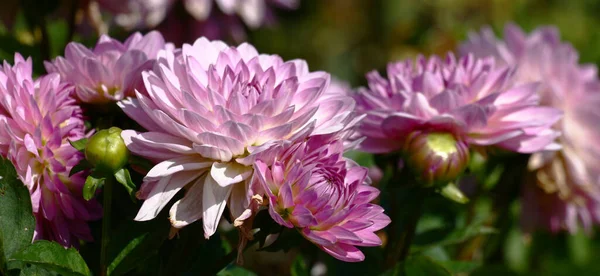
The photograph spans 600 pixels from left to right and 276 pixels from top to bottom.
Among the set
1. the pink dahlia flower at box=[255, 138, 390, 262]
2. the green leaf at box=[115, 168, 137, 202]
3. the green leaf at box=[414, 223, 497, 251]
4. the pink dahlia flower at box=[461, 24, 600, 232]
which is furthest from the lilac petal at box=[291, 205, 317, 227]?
the pink dahlia flower at box=[461, 24, 600, 232]

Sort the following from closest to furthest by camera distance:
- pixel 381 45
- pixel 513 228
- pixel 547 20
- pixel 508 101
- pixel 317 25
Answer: pixel 508 101
pixel 513 228
pixel 547 20
pixel 381 45
pixel 317 25

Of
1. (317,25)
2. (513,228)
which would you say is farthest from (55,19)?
(317,25)

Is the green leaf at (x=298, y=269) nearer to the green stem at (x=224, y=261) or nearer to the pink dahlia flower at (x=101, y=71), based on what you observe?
the green stem at (x=224, y=261)

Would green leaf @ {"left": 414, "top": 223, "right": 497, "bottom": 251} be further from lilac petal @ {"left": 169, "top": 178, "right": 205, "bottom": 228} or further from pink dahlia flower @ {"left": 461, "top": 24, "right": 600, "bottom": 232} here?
lilac petal @ {"left": 169, "top": 178, "right": 205, "bottom": 228}

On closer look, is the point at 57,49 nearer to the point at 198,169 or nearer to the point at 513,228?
the point at 198,169

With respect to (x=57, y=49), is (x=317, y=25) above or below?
below

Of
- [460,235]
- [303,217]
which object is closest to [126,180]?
[303,217]

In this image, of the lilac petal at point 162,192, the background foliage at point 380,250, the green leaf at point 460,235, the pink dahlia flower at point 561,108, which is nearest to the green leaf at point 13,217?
the background foliage at point 380,250
